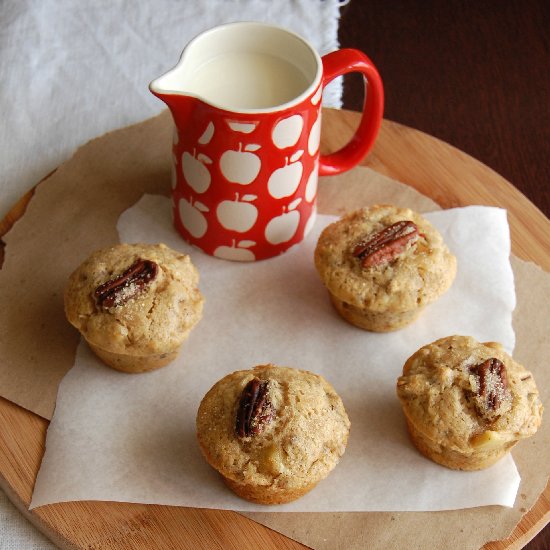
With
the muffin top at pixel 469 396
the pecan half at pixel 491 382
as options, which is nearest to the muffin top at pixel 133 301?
the muffin top at pixel 469 396

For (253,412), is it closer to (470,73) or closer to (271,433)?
(271,433)

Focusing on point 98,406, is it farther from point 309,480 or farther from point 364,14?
point 364,14

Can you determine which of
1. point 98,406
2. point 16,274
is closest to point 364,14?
point 16,274

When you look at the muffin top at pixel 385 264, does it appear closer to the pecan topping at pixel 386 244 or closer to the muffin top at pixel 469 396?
the pecan topping at pixel 386 244

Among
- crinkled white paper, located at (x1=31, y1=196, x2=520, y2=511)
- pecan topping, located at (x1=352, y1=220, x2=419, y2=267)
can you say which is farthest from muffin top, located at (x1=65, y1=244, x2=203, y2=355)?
pecan topping, located at (x1=352, y1=220, x2=419, y2=267)

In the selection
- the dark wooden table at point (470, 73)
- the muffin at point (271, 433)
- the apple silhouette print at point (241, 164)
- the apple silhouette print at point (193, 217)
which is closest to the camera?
the muffin at point (271, 433)

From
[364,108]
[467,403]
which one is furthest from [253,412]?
[364,108]

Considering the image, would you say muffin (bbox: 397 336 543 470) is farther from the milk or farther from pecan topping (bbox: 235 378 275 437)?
the milk
